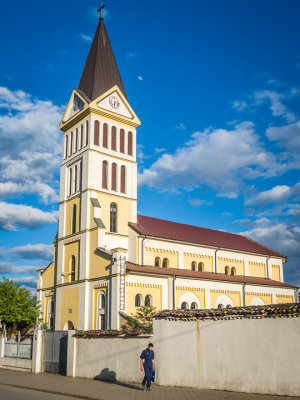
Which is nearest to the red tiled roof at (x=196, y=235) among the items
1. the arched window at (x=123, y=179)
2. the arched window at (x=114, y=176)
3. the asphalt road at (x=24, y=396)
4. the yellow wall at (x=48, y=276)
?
the arched window at (x=123, y=179)

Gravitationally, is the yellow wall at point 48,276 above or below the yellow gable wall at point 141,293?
above

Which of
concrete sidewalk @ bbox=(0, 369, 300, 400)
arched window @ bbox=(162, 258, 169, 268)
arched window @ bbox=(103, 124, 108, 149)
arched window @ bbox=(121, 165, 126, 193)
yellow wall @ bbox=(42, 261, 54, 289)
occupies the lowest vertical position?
concrete sidewalk @ bbox=(0, 369, 300, 400)

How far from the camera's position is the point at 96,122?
41375 mm

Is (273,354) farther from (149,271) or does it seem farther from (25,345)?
(149,271)

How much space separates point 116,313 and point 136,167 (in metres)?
16.3

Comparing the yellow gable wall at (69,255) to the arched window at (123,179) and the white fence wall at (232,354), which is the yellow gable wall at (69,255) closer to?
the arched window at (123,179)

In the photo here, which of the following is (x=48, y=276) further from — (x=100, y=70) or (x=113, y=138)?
(x=100, y=70)

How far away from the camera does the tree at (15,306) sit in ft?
119

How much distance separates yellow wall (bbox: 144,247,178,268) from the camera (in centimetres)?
3961

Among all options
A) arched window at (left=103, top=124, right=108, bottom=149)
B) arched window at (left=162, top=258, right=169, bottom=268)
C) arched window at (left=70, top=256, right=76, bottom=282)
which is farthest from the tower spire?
arched window at (left=162, top=258, right=169, bottom=268)

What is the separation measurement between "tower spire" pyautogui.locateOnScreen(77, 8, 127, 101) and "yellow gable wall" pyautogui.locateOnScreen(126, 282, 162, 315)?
19.0 m

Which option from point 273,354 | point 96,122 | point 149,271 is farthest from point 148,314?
point 96,122

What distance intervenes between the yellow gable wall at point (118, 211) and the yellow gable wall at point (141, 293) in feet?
21.8

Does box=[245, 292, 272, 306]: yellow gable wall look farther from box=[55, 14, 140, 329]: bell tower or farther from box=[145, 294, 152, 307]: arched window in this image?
box=[55, 14, 140, 329]: bell tower
